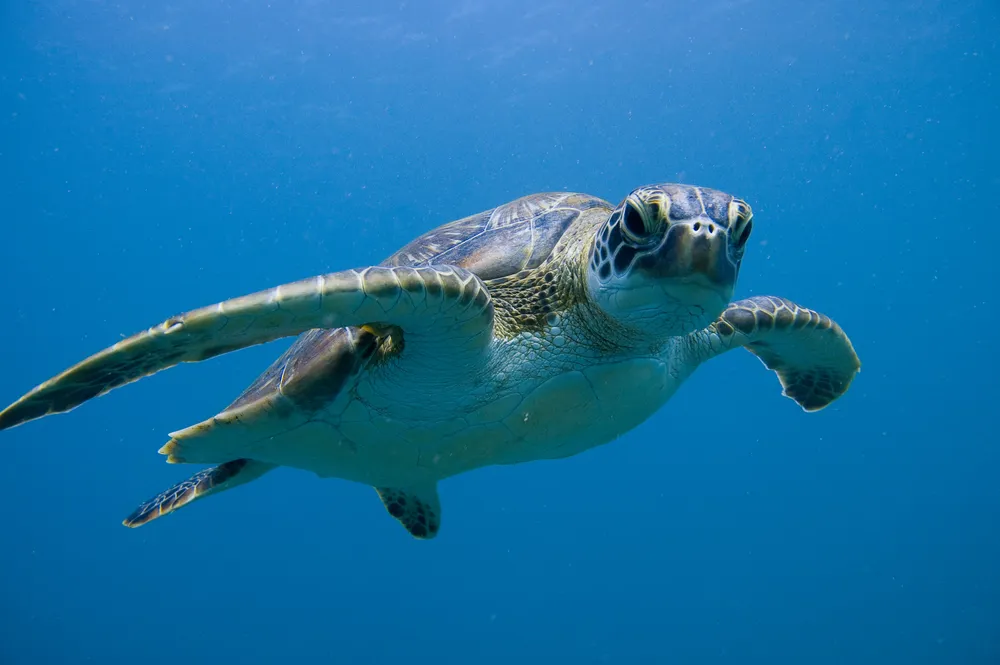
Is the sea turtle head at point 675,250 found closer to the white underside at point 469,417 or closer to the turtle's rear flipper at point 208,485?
the white underside at point 469,417

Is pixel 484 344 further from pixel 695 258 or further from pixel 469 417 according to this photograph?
pixel 695 258

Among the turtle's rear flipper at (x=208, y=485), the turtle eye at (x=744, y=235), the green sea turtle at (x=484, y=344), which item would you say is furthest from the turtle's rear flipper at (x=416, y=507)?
the turtle eye at (x=744, y=235)

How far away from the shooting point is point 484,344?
262 centimetres

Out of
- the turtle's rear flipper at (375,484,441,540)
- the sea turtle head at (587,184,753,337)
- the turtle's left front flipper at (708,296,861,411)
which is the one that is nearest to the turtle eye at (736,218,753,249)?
the sea turtle head at (587,184,753,337)

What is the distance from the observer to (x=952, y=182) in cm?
3922

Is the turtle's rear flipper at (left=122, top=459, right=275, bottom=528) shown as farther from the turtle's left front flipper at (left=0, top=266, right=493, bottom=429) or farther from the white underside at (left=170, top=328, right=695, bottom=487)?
the turtle's left front flipper at (left=0, top=266, right=493, bottom=429)

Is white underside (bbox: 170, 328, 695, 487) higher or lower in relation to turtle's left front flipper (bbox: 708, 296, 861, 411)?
lower

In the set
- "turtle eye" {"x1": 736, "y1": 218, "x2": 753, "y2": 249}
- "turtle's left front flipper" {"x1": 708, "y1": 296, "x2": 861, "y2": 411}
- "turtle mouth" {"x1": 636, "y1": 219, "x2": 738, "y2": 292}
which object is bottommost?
"turtle mouth" {"x1": 636, "y1": 219, "x2": 738, "y2": 292}

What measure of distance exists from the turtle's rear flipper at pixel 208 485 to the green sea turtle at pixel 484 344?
2cm

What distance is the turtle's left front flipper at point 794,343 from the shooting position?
3479 mm

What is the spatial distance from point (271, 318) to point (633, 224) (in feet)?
4.32

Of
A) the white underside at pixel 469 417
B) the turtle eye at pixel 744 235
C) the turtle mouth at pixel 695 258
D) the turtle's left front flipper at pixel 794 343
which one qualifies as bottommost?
the turtle mouth at pixel 695 258

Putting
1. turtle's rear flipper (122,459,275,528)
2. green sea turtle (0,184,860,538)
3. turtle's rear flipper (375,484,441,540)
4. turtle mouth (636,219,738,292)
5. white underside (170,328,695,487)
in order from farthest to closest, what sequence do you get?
turtle's rear flipper (375,484,441,540) < turtle's rear flipper (122,459,275,528) < white underside (170,328,695,487) < green sea turtle (0,184,860,538) < turtle mouth (636,219,738,292)

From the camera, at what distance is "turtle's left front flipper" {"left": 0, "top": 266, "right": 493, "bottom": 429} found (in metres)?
2.07
